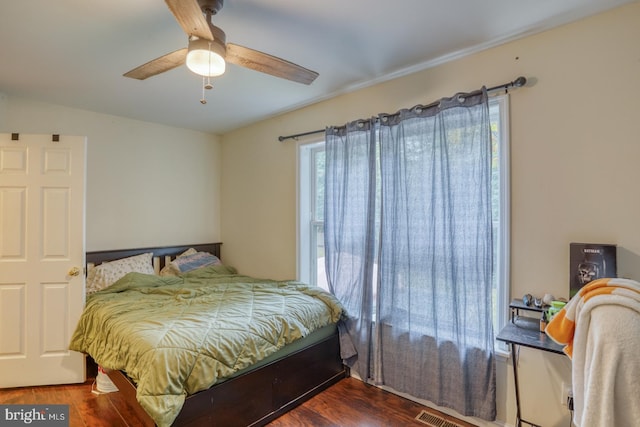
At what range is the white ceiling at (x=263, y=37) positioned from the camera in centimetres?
172

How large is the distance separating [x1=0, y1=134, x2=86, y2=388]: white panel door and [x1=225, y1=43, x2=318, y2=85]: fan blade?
1.86 metres

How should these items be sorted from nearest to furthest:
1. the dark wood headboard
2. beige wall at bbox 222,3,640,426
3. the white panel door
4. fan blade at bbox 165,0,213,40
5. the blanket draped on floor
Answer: the blanket draped on floor, fan blade at bbox 165,0,213,40, beige wall at bbox 222,3,640,426, the white panel door, the dark wood headboard

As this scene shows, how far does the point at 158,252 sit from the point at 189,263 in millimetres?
405

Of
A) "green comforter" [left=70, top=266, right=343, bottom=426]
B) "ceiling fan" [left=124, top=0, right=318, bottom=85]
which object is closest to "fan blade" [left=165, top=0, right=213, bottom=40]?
"ceiling fan" [left=124, top=0, right=318, bottom=85]

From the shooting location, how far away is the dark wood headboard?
10.8 feet

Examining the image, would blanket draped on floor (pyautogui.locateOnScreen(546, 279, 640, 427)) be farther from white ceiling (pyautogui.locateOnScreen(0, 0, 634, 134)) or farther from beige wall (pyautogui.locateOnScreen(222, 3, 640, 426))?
white ceiling (pyautogui.locateOnScreen(0, 0, 634, 134))

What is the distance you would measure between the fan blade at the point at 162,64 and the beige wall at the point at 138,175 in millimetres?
1907

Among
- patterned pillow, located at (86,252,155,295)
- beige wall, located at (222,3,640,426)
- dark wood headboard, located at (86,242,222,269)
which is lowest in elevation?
patterned pillow, located at (86,252,155,295)

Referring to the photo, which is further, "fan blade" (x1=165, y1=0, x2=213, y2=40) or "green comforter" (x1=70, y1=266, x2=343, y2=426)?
"green comforter" (x1=70, y1=266, x2=343, y2=426)

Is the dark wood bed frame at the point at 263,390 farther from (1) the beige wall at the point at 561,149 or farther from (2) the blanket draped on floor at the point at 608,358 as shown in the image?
(2) the blanket draped on floor at the point at 608,358

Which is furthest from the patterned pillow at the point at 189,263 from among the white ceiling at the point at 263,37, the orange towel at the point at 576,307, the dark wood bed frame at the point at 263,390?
the orange towel at the point at 576,307

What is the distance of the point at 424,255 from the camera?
228 centimetres

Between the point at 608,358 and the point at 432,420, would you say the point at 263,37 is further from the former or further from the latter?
the point at 432,420

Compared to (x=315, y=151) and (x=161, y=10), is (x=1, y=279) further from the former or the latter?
(x=315, y=151)
